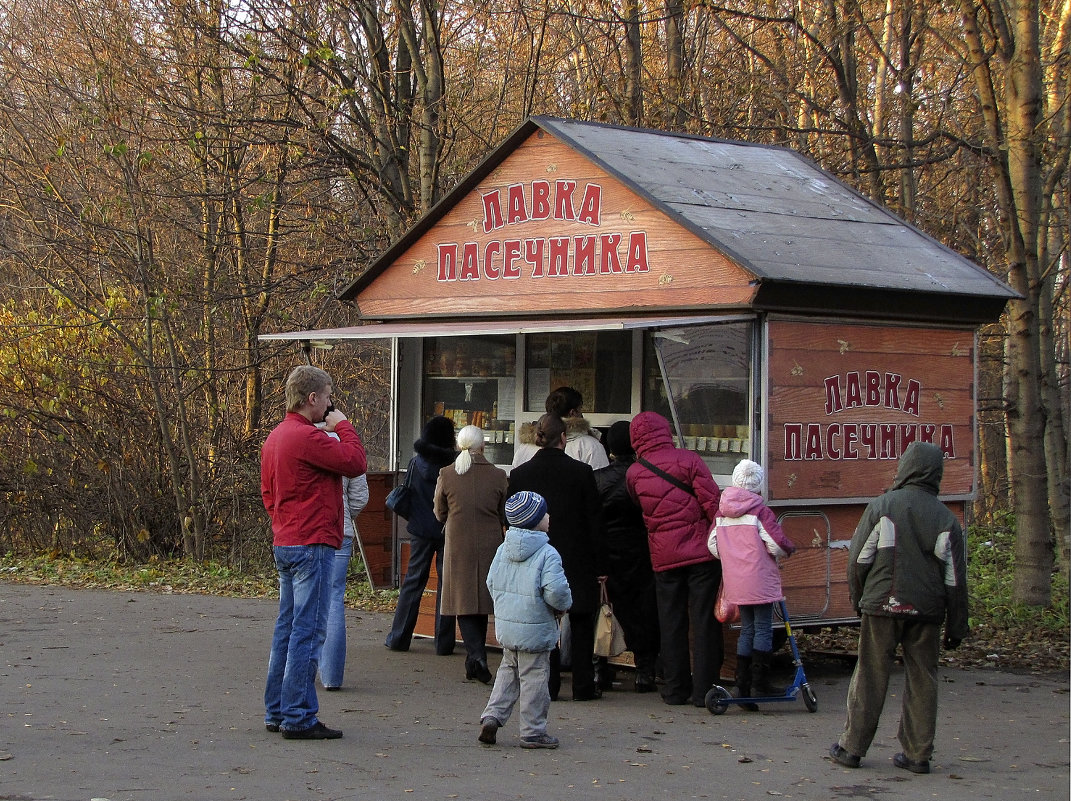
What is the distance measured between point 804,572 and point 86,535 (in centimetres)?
1206

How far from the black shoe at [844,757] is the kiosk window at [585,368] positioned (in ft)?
12.7

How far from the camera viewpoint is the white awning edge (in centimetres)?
833

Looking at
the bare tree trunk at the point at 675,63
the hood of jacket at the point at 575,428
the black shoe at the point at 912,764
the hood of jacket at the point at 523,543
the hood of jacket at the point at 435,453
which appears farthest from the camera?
the bare tree trunk at the point at 675,63

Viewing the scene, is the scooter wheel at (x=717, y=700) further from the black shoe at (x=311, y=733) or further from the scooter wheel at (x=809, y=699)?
the black shoe at (x=311, y=733)

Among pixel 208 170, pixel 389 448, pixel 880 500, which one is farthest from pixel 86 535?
pixel 880 500

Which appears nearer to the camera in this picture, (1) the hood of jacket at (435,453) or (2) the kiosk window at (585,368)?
(1) the hood of jacket at (435,453)

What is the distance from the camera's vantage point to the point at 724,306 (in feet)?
27.5

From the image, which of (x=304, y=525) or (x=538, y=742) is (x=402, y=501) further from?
(x=538, y=742)

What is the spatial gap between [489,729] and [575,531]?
1612 millimetres

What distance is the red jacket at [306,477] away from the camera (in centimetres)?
679

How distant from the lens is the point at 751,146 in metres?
11.0

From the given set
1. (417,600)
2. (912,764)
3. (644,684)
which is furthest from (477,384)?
(912,764)

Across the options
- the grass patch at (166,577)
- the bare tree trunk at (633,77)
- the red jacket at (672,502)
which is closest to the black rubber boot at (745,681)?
the red jacket at (672,502)

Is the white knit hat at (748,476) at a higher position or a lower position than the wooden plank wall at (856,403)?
lower
